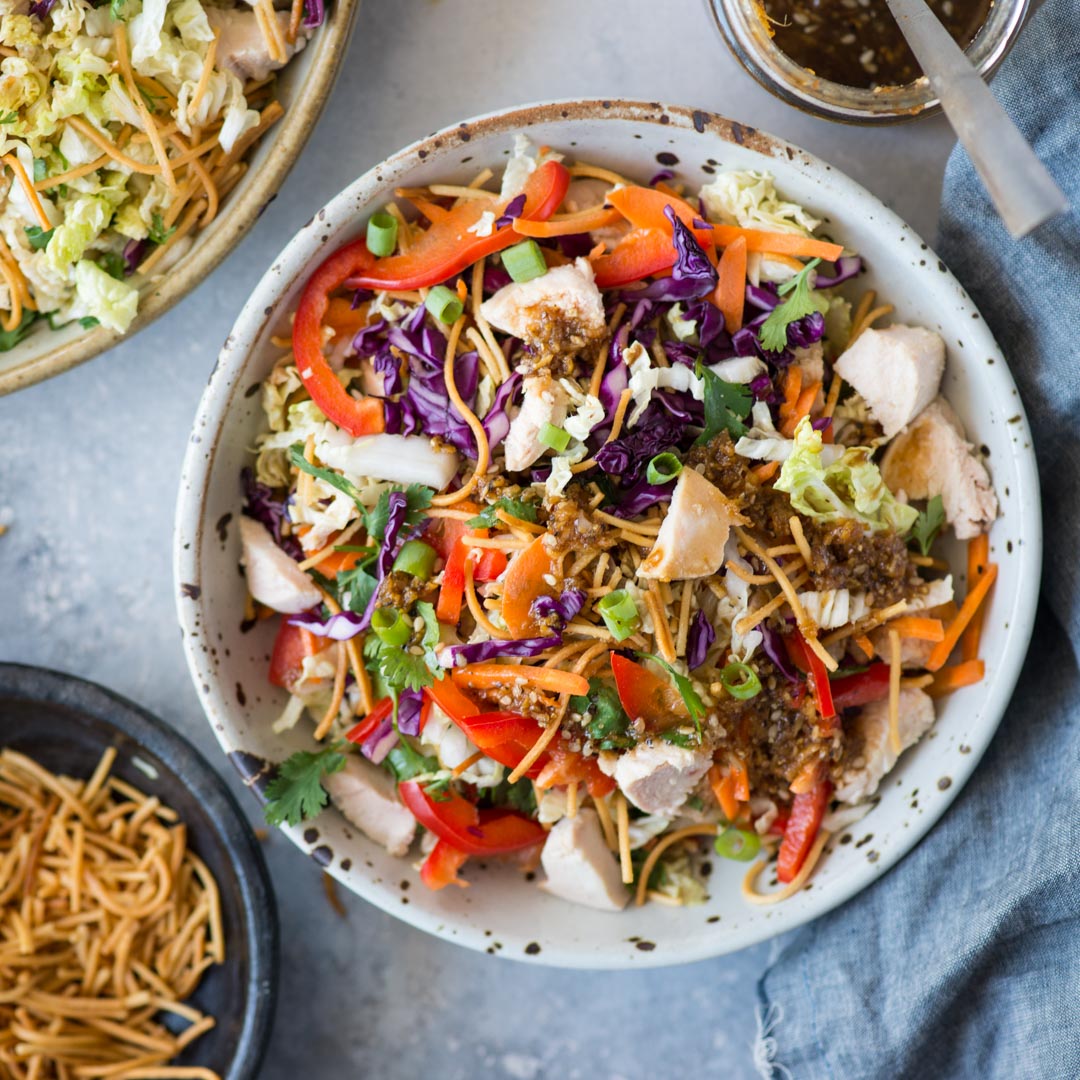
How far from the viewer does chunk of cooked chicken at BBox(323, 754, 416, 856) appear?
232 centimetres

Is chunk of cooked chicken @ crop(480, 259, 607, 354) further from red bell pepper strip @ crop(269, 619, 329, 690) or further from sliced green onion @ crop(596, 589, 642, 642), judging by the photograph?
red bell pepper strip @ crop(269, 619, 329, 690)

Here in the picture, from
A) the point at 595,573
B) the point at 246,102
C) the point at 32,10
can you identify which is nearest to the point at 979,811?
the point at 595,573

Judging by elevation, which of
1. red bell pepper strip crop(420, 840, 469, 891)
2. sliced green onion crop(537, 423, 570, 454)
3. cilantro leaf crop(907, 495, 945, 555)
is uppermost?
sliced green onion crop(537, 423, 570, 454)

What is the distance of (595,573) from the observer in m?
2.06

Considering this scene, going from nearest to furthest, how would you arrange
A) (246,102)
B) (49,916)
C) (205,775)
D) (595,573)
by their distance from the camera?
1. (595,573)
2. (246,102)
3. (205,775)
4. (49,916)

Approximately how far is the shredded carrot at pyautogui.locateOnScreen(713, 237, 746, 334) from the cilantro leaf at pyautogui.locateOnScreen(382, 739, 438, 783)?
3.68 ft

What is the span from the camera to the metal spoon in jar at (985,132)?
1.70 meters

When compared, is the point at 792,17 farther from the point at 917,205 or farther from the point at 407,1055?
the point at 407,1055

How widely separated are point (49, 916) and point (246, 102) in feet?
6.66

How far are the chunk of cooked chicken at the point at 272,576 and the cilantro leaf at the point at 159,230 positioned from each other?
63 centimetres

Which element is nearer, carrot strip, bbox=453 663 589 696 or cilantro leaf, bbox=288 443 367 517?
carrot strip, bbox=453 663 589 696

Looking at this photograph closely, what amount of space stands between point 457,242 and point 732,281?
0.56 metres

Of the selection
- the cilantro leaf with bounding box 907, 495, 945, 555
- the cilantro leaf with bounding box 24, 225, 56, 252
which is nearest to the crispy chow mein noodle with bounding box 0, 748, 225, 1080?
the cilantro leaf with bounding box 24, 225, 56, 252

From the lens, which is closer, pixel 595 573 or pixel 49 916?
pixel 595 573
